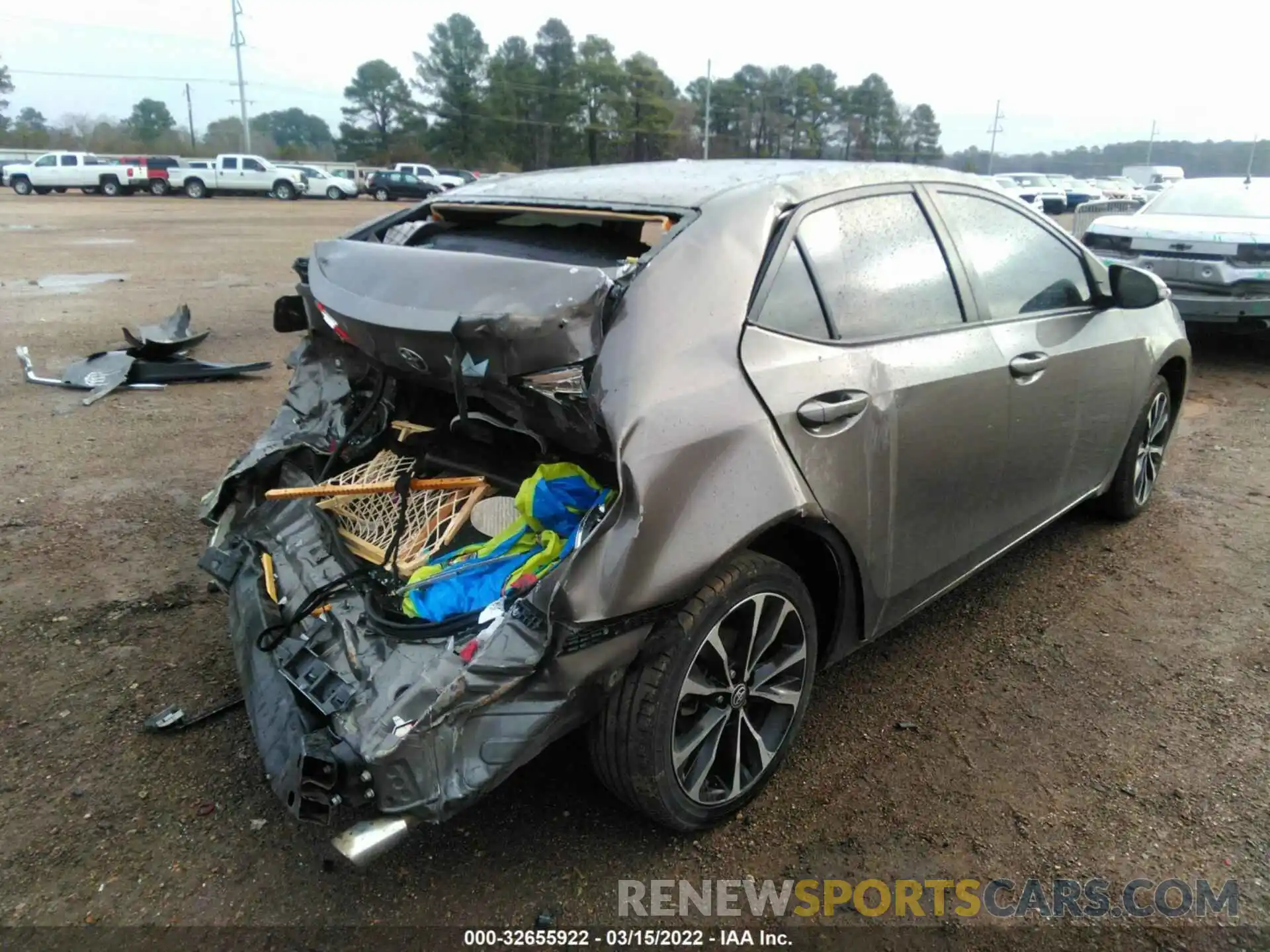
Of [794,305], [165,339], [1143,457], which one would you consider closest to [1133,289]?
[1143,457]

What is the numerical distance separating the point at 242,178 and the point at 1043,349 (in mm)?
42467

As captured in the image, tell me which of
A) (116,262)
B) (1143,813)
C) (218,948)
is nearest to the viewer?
(218,948)

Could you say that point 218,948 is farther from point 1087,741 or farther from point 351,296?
point 1087,741

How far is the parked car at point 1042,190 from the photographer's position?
1320 inches

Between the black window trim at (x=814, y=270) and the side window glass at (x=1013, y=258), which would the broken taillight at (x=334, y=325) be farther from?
the side window glass at (x=1013, y=258)

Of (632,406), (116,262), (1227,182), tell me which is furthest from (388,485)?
(116,262)

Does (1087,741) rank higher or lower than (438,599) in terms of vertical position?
lower

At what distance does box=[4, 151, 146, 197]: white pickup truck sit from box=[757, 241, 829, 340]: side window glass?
1657 inches

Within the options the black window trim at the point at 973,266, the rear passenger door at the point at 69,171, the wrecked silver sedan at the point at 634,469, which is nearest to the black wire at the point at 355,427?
the wrecked silver sedan at the point at 634,469

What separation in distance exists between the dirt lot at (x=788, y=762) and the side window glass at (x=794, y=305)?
1.31 m

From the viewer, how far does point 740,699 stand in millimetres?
2479

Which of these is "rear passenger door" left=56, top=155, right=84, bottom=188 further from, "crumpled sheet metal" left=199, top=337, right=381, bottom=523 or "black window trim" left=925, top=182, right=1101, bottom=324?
"black window trim" left=925, top=182, right=1101, bottom=324

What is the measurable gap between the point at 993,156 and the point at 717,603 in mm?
88957

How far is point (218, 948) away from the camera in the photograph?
2125 mm
